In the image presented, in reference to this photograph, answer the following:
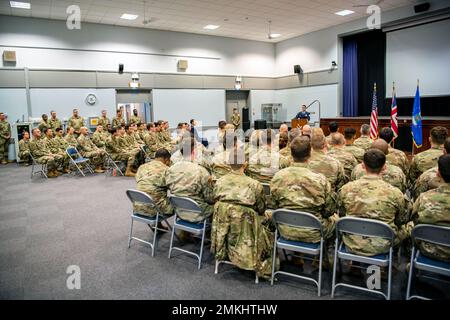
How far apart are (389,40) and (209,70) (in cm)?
699

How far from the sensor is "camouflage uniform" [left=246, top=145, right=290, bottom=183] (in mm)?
3869

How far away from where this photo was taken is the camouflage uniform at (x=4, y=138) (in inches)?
401

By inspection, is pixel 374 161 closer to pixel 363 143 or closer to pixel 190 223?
pixel 190 223

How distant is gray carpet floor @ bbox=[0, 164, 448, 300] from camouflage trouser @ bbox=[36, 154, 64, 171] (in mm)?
2405

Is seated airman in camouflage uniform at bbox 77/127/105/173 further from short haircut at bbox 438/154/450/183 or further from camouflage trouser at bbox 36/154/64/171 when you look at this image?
short haircut at bbox 438/154/450/183

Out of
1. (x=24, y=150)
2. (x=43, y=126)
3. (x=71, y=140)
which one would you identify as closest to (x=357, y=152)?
(x=71, y=140)

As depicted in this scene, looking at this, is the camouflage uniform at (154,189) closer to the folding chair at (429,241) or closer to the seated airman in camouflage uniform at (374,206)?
the seated airman in camouflage uniform at (374,206)

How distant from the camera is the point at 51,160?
821 centimetres

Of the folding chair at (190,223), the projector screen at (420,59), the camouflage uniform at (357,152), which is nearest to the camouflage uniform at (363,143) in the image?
the camouflage uniform at (357,152)

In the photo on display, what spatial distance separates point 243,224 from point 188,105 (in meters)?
11.1

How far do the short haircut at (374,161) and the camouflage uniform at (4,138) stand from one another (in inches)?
435

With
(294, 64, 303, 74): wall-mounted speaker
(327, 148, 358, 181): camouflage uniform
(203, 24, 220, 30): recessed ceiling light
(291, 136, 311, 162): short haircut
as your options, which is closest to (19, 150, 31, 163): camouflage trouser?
(203, 24, 220, 30): recessed ceiling light
